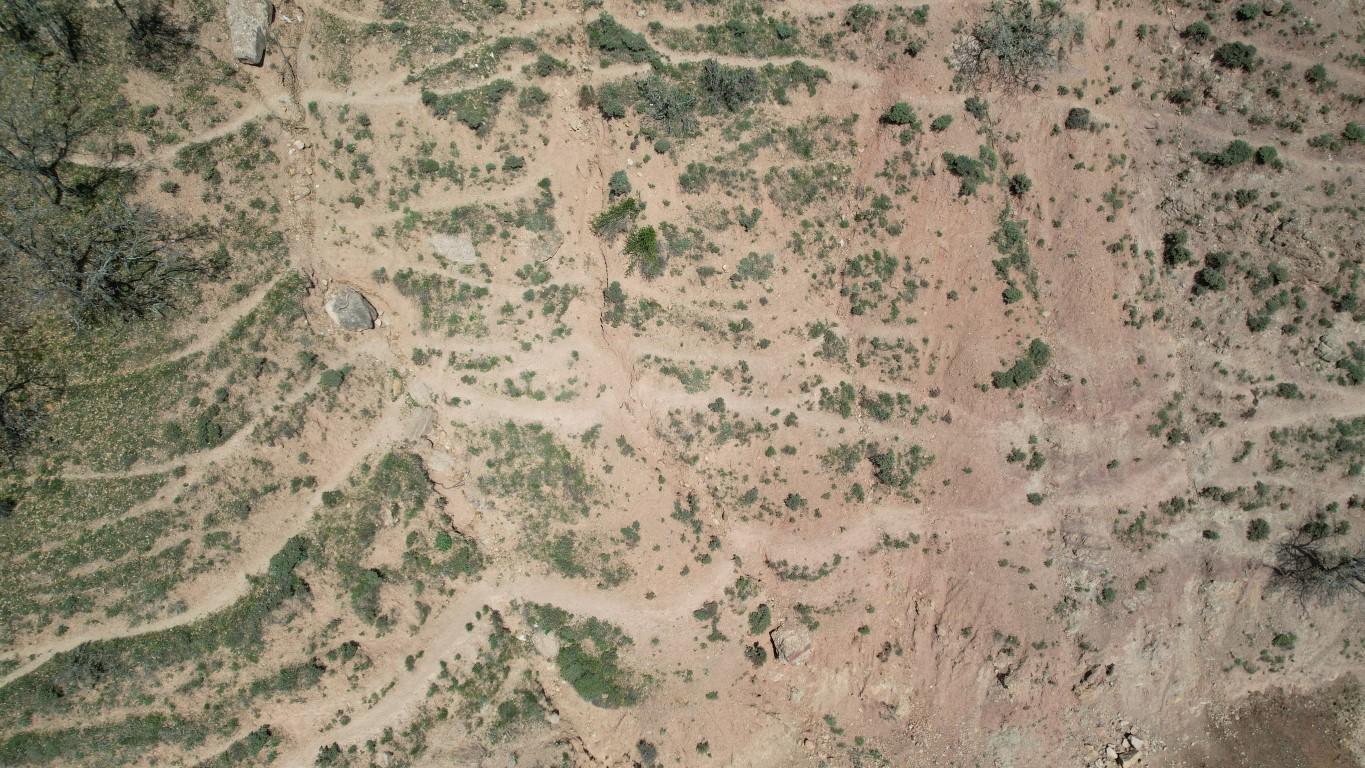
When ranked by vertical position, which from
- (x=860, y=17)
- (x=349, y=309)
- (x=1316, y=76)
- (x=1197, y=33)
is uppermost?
(x=1197, y=33)

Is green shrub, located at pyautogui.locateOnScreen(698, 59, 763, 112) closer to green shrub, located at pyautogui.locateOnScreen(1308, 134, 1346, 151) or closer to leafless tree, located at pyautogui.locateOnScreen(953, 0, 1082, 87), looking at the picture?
leafless tree, located at pyautogui.locateOnScreen(953, 0, 1082, 87)

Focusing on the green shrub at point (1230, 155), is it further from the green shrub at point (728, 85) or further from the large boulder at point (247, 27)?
the large boulder at point (247, 27)

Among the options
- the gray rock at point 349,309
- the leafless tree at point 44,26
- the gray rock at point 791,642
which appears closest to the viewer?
the leafless tree at point 44,26

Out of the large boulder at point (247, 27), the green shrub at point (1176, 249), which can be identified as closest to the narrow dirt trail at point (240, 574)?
the large boulder at point (247, 27)

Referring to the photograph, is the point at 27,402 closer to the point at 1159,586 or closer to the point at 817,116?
the point at 817,116

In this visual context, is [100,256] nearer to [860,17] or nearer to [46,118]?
[46,118]

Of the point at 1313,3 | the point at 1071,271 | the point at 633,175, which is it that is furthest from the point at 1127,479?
the point at 633,175

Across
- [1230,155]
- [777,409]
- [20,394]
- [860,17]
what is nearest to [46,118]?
[20,394]
